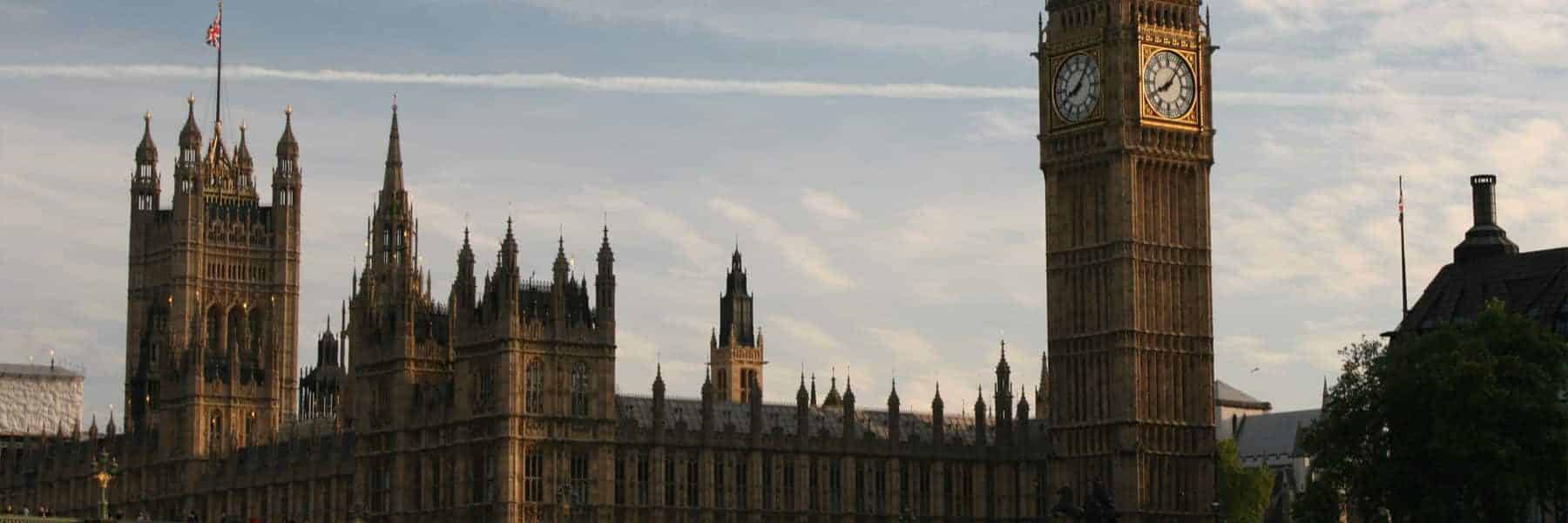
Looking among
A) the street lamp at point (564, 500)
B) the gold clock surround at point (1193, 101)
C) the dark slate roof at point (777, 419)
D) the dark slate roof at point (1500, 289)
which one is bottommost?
the street lamp at point (564, 500)

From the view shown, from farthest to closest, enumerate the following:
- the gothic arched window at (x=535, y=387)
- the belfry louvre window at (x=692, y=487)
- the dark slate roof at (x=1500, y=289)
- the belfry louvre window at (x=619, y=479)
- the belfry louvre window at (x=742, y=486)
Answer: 1. the belfry louvre window at (x=742, y=486)
2. the belfry louvre window at (x=692, y=487)
3. the belfry louvre window at (x=619, y=479)
4. the gothic arched window at (x=535, y=387)
5. the dark slate roof at (x=1500, y=289)

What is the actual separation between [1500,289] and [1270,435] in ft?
250

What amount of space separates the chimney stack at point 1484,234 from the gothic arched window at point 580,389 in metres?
35.4

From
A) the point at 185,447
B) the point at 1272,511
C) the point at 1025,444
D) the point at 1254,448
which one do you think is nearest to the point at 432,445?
the point at 1025,444

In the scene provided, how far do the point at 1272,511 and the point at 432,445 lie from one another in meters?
54.1

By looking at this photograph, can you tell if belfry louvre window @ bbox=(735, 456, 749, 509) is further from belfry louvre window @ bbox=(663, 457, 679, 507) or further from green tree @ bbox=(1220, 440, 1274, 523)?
green tree @ bbox=(1220, 440, 1274, 523)

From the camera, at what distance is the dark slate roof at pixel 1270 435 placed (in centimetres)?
19400

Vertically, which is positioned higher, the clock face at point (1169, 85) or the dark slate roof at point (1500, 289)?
the clock face at point (1169, 85)

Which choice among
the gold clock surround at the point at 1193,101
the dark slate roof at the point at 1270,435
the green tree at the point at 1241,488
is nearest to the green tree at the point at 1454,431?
the gold clock surround at the point at 1193,101

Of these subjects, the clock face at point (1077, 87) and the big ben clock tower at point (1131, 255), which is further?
the clock face at point (1077, 87)

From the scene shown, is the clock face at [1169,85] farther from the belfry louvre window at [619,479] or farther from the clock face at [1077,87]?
the belfry louvre window at [619,479]

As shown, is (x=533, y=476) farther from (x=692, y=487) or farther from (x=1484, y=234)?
(x=1484, y=234)

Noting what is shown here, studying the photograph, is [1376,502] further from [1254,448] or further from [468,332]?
[1254,448]

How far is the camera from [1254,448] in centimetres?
19688
